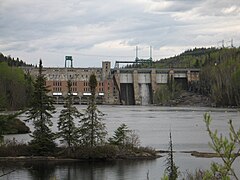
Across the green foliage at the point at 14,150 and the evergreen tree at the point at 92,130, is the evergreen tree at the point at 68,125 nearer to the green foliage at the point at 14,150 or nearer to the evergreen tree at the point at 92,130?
the evergreen tree at the point at 92,130

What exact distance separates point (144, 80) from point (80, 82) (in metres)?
21.9

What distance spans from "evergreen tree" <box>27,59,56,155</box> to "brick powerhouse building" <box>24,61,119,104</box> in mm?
114206

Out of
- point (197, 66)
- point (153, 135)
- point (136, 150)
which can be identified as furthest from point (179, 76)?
point (136, 150)

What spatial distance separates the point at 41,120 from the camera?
37.8 m

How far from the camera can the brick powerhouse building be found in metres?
156

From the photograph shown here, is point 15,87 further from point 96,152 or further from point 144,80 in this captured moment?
point 144,80

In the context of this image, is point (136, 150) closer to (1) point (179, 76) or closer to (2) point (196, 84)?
(2) point (196, 84)

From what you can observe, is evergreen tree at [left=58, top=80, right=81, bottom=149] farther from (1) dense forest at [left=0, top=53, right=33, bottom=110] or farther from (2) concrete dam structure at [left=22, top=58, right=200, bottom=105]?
(2) concrete dam structure at [left=22, top=58, right=200, bottom=105]

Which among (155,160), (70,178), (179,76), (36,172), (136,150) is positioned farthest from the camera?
(179,76)

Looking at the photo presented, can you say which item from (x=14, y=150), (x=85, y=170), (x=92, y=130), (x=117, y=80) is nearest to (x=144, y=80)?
(x=117, y=80)

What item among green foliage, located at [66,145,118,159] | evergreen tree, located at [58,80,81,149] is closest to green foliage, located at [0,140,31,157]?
evergreen tree, located at [58,80,81,149]

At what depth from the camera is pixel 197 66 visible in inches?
6698

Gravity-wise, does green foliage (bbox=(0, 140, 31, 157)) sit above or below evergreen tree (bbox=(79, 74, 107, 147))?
below

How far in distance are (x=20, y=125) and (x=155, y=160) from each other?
23786mm
